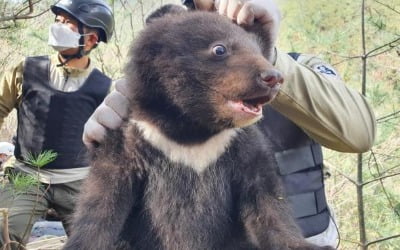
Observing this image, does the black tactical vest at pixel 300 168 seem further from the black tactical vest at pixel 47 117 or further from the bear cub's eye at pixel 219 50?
the black tactical vest at pixel 47 117

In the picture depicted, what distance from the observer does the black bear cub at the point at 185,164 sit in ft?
7.14

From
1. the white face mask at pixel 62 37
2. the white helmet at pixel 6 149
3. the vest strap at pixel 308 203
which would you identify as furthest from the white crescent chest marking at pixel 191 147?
the white helmet at pixel 6 149

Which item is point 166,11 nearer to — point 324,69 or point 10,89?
point 324,69

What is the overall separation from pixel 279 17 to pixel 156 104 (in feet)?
1.63

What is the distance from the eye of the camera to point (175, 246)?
2.23 m

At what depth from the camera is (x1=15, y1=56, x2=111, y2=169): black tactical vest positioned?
5199mm

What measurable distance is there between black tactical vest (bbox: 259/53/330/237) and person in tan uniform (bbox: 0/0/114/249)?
251cm

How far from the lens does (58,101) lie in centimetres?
528

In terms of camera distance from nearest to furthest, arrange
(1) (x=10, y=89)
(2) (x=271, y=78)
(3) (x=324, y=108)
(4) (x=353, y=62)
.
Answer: (2) (x=271, y=78), (3) (x=324, y=108), (1) (x=10, y=89), (4) (x=353, y=62)

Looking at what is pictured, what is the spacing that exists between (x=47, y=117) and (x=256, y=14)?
3283mm

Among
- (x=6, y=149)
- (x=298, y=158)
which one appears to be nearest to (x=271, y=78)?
(x=298, y=158)

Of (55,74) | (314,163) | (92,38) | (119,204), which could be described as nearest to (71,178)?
(55,74)

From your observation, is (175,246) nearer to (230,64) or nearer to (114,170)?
(114,170)

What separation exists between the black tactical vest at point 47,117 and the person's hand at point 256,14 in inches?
121
